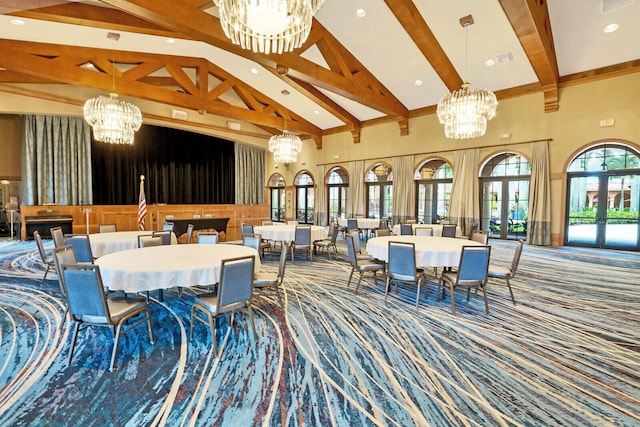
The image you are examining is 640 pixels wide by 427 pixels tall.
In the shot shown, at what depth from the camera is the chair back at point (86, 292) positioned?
98.3 inches

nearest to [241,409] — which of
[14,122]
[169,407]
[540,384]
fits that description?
[169,407]

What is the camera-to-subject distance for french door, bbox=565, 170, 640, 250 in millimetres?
7930

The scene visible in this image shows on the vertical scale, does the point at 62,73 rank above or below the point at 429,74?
below

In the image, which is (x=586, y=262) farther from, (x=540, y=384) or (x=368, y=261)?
(x=540, y=384)

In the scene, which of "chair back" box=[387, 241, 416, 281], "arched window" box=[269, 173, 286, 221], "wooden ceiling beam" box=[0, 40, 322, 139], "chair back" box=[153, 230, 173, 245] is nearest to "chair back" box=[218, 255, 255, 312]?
"chair back" box=[387, 241, 416, 281]

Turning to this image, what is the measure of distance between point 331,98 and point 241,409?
10772mm

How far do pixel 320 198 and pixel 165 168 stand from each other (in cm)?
664

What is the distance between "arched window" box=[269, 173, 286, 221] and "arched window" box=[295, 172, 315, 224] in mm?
937

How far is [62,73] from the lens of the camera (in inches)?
286

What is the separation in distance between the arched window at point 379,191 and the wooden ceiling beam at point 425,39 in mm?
4140

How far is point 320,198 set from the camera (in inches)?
555

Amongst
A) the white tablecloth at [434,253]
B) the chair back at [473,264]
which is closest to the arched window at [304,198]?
the white tablecloth at [434,253]

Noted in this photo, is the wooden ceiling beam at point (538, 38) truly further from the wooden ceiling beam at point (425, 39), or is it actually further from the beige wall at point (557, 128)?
the wooden ceiling beam at point (425, 39)

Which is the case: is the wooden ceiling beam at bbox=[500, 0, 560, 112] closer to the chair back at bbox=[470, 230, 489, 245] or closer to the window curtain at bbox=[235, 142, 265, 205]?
the chair back at bbox=[470, 230, 489, 245]
